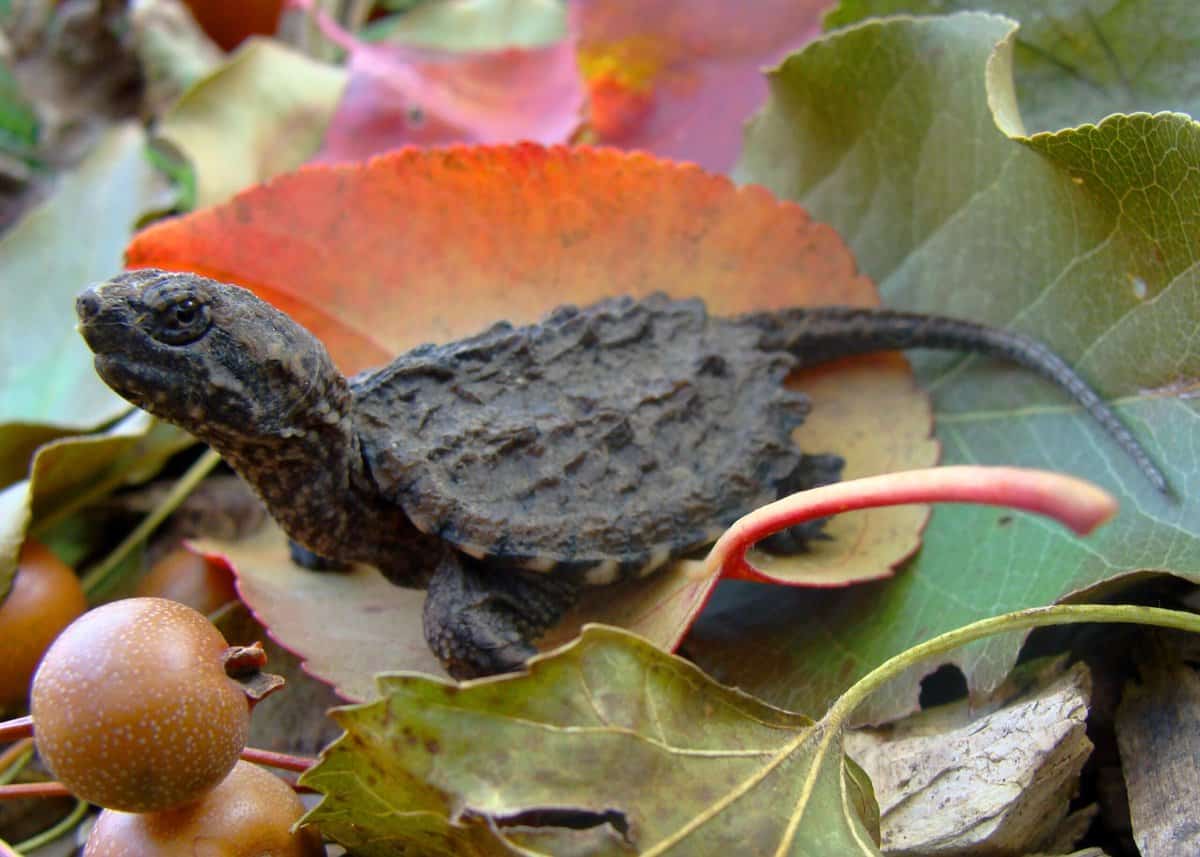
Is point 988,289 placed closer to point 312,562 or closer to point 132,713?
point 312,562

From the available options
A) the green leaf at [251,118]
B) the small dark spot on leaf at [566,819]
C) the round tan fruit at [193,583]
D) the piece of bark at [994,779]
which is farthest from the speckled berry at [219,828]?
the green leaf at [251,118]

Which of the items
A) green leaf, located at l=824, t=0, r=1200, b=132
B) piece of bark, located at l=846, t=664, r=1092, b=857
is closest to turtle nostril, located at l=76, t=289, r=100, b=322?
piece of bark, located at l=846, t=664, r=1092, b=857

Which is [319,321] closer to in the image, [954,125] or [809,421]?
[809,421]

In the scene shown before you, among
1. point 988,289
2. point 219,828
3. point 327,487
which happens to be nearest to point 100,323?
point 327,487

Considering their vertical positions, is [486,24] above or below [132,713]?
above

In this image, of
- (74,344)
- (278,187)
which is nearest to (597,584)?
(278,187)

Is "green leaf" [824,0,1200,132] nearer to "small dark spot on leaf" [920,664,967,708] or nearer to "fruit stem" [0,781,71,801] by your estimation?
"small dark spot on leaf" [920,664,967,708]

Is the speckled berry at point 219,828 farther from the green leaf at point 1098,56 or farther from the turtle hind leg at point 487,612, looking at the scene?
the green leaf at point 1098,56
